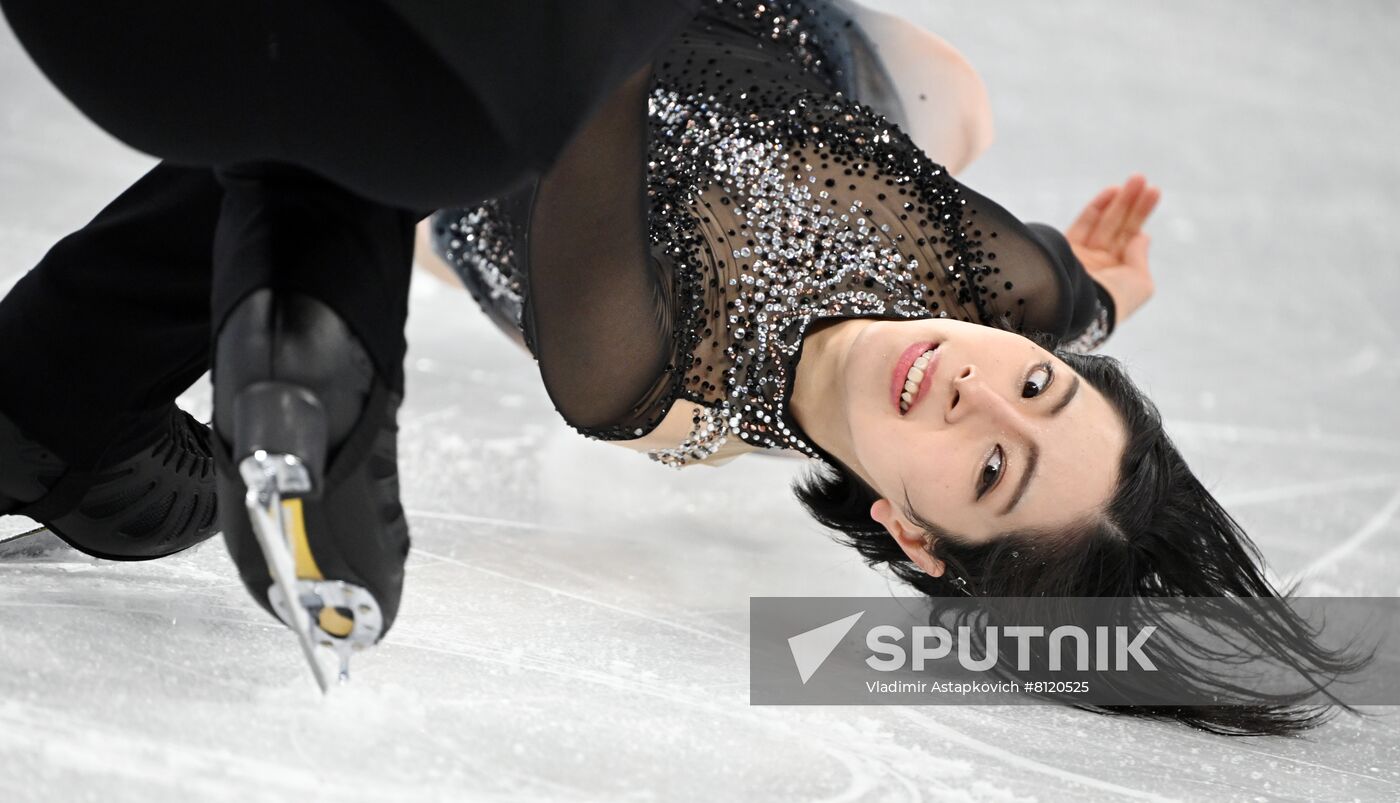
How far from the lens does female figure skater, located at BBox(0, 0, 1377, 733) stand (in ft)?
5.16

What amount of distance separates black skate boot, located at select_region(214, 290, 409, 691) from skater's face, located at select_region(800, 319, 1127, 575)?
686mm

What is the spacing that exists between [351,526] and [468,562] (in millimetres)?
725

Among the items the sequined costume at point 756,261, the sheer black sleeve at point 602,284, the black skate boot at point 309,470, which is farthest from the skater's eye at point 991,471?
the black skate boot at point 309,470

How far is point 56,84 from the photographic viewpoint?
34.8 inches

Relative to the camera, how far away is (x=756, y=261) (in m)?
1.75

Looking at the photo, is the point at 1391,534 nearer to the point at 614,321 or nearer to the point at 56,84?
the point at 614,321

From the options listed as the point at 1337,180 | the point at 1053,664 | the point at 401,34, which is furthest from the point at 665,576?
the point at 1337,180

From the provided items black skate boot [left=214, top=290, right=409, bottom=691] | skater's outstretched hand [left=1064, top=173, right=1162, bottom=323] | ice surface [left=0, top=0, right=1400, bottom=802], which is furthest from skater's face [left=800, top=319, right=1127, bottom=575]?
skater's outstretched hand [left=1064, top=173, right=1162, bottom=323]

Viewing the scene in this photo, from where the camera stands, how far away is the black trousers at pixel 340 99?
85 centimetres

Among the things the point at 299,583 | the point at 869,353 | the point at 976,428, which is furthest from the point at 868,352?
the point at 299,583

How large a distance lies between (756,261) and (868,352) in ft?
0.69

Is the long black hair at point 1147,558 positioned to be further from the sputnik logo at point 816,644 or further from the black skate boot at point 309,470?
the black skate boot at point 309,470

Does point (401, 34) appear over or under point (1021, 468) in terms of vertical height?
over

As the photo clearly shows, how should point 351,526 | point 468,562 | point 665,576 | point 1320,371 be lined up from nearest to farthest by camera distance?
point 351,526, point 468,562, point 665,576, point 1320,371
